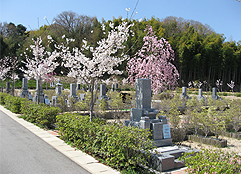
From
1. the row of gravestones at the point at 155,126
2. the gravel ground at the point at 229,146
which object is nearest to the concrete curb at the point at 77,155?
the row of gravestones at the point at 155,126

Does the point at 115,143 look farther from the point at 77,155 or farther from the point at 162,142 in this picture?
the point at 162,142

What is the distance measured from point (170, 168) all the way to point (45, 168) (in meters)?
3.05

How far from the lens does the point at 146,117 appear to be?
20.8 ft

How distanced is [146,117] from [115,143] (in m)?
1.86

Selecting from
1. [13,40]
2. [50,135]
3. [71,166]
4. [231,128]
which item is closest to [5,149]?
[50,135]

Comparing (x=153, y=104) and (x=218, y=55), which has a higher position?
(x=218, y=55)

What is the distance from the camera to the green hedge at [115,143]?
4590mm

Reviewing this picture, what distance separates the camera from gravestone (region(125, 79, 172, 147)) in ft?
20.6

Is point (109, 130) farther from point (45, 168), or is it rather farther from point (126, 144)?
point (45, 168)

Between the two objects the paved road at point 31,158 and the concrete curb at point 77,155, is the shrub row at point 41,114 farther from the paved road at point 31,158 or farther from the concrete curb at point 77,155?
the paved road at point 31,158

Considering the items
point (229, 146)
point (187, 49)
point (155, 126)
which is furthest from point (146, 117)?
point (187, 49)

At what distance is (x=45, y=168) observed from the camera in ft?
15.8

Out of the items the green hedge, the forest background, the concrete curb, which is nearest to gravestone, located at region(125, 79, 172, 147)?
the green hedge

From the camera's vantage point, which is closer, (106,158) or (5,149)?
(106,158)
